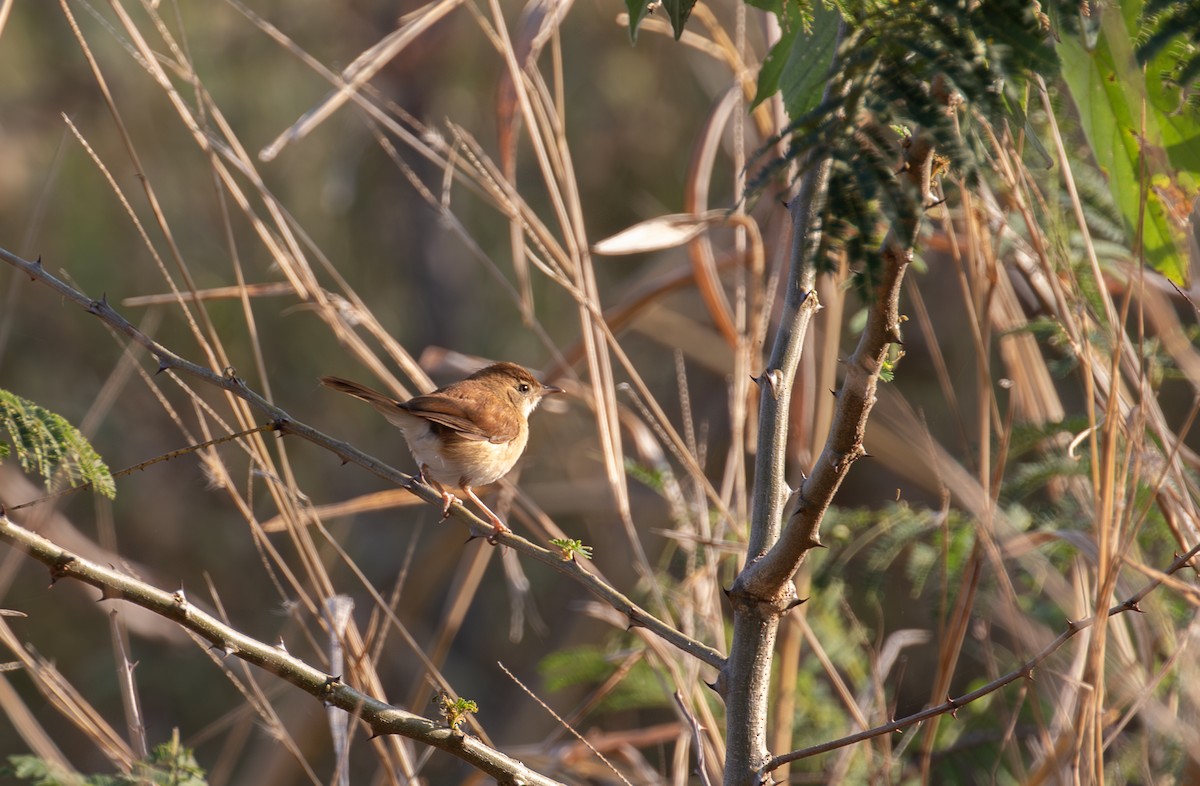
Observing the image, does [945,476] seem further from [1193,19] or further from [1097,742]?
[1193,19]

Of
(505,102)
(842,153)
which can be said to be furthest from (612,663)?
(842,153)

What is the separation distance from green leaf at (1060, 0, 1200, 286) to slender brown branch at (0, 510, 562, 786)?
1.26 metres

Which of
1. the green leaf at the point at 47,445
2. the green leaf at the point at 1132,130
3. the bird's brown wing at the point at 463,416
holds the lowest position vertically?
the bird's brown wing at the point at 463,416

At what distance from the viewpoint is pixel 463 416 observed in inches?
135

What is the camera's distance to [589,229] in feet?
28.9

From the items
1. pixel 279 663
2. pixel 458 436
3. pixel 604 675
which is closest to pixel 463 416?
pixel 458 436

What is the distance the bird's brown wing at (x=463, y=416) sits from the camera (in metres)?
3.31

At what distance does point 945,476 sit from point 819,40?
1.08m

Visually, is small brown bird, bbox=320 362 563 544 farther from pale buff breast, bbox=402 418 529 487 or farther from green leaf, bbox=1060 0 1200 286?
green leaf, bbox=1060 0 1200 286

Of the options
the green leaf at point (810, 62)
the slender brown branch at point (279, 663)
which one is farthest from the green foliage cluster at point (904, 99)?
the slender brown branch at point (279, 663)

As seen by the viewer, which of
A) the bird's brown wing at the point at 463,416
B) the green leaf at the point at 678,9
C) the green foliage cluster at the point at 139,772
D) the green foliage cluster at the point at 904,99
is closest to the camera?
the green foliage cluster at the point at 904,99

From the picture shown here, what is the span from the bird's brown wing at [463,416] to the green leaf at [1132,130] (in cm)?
207

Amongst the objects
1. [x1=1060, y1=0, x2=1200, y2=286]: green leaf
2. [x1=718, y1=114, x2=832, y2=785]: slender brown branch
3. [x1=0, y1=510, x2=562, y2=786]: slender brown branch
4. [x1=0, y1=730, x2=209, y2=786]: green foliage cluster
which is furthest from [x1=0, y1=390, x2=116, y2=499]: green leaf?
[x1=1060, y1=0, x2=1200, y2=286]: green leaf

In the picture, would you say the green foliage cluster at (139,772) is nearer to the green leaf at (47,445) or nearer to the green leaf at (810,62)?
the green leaf at (47,445)
